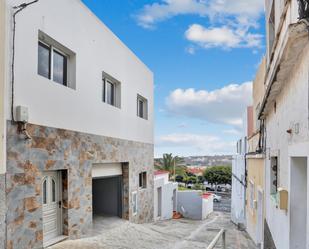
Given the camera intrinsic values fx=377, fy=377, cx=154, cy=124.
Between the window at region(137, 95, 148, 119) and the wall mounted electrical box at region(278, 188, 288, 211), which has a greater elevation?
the window at region(137, 95, 148, 119)

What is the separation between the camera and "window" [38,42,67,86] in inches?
354

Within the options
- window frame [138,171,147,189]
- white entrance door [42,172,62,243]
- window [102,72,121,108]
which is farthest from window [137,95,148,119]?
white entrance door [42,172,62,243]

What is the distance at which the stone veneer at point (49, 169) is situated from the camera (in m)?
7.49

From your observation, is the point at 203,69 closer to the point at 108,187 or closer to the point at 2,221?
the point at 108,187

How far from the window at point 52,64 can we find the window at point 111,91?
9.22 ft

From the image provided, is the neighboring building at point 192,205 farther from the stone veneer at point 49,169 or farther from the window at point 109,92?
the window at point 109,92

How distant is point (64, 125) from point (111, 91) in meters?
4.47

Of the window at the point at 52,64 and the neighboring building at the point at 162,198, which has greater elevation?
the window at the point at 52,64

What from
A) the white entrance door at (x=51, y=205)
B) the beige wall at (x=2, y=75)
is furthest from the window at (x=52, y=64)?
the white entrance door at (x=51, y=205)

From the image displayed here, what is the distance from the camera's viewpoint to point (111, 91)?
13922mm

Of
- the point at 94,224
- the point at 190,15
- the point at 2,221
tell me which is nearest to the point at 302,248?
the point at 2,221

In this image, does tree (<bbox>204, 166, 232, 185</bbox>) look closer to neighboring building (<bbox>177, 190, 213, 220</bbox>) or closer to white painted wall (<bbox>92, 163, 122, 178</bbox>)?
neighboring building (<bbox>177, 190, 213, 220</bbox>)

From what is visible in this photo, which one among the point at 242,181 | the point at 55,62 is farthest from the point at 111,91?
the point at 242,181

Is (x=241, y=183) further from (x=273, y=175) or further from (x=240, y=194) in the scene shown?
→ (x=273, y=175)
